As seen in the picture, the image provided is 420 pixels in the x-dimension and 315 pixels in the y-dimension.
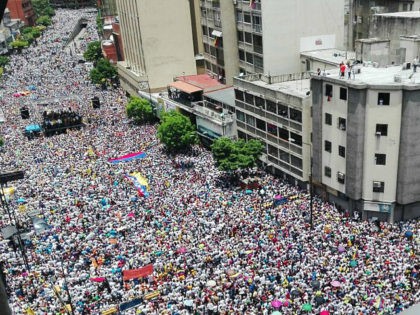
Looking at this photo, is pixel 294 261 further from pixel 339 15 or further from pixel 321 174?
pixel 339 15

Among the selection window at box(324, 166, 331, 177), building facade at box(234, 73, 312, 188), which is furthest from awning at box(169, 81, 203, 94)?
window at box(324, 166, 331, 177)

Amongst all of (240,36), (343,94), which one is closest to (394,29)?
(343,94)

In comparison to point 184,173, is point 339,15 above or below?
above

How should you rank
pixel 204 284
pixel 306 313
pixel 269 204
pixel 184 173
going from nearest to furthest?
pixel 306 313 → pixel 204 284 → pixel 269 204 → pixel 184 173

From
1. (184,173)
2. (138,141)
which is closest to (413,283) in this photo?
(184,173)

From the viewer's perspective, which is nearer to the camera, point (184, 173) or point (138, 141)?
point (184, 173)

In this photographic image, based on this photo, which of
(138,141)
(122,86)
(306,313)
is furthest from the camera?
(122,86)
